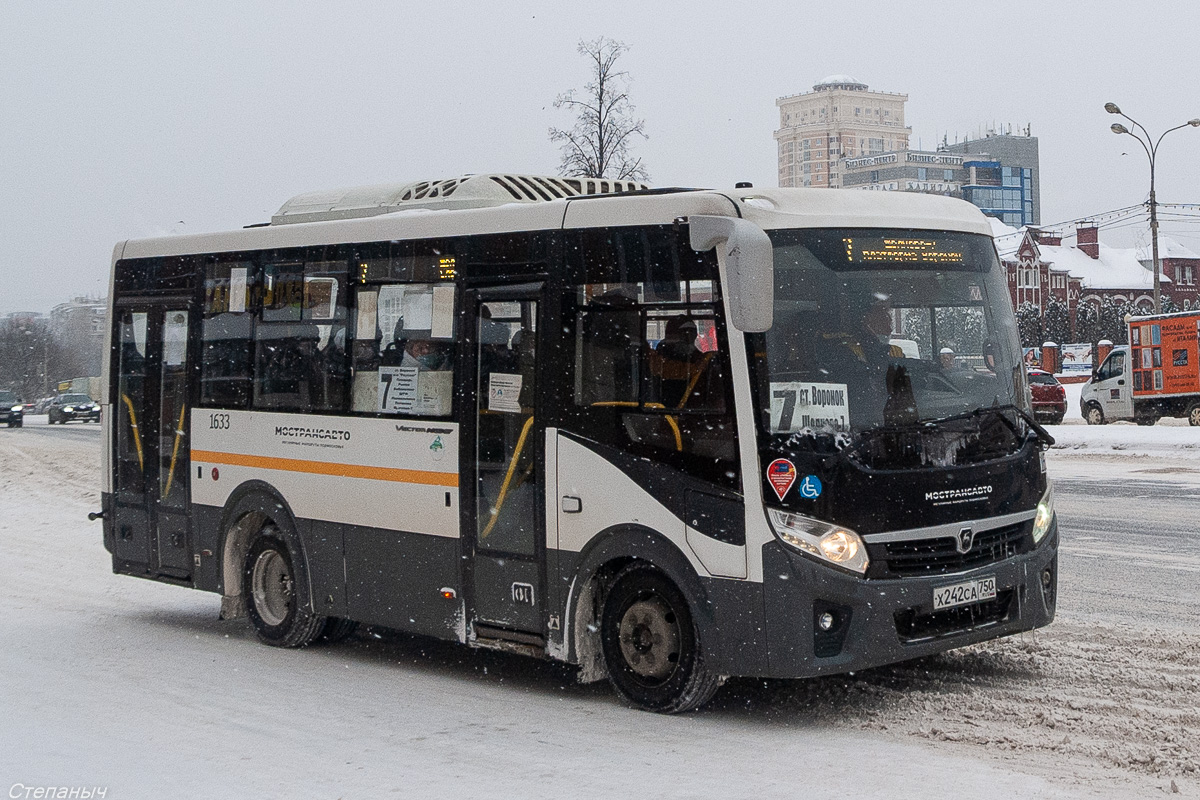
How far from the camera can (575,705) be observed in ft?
25.4

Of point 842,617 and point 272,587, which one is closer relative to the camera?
point 842,617

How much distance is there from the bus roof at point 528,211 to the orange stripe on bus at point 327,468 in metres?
1.47

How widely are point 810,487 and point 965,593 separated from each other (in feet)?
3.44

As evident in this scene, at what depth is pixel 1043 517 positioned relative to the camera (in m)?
7.64

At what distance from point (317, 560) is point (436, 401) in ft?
5.62

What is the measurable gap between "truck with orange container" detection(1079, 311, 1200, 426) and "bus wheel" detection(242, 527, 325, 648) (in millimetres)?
29107

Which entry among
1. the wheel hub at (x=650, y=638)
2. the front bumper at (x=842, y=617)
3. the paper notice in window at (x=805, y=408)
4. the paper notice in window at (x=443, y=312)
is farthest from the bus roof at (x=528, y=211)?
the wheel hub at (x=650, y=638)

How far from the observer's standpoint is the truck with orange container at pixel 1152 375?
113ft

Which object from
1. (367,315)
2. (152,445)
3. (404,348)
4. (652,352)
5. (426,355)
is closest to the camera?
(652,352)

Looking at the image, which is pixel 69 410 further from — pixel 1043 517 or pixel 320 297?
pixel 1043 517

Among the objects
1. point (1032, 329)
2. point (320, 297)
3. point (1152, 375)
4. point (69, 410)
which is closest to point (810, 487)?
point (320, 297)

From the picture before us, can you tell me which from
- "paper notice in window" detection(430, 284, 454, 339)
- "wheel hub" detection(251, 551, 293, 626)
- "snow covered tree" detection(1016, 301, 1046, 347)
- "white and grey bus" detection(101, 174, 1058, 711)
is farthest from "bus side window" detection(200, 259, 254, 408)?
"snow covered tree" detection(1016, 301, 1046, 347)

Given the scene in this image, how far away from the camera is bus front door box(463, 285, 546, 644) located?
7.93 meters

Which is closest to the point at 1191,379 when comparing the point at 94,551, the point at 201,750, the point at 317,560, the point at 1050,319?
the point at 94,551
